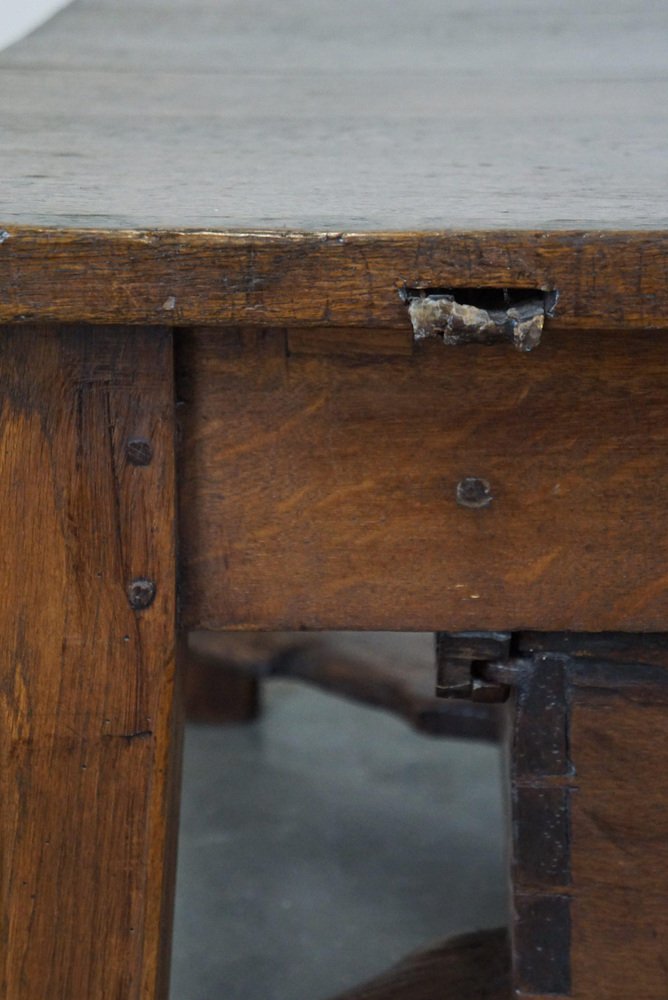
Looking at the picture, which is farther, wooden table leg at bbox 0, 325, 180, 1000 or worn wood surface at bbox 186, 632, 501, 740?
worn wood surface at bbox 186, 632, 501, 740

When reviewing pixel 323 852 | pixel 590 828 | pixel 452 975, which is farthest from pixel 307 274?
pixel 323 852

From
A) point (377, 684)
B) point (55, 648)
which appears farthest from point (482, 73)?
point (55, 648)

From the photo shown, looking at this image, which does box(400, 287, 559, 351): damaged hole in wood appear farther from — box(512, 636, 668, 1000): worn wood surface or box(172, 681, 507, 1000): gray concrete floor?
box(172, 681, 507, 1000): gray concrete floor

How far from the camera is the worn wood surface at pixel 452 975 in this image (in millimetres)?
921

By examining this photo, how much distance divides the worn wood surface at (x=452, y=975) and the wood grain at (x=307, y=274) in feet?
1.94

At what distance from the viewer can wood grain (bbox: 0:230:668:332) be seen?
1.65ft

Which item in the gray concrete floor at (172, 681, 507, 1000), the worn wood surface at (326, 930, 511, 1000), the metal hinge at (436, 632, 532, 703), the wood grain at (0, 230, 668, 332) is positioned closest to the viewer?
the wood grain at (0, 230, 668, 332)

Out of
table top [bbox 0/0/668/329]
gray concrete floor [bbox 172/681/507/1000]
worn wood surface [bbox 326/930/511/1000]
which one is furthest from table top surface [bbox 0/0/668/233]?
gray concrete floor [bbox 172/681/507/1000]

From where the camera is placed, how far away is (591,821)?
2.19 ft

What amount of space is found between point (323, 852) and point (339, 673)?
25cm

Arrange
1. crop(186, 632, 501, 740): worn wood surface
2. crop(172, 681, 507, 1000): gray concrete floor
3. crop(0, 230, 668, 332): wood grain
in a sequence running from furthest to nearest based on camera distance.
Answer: crop(186, 632, 501, 740): worn wood surface
crop(172, 681, 507, 1000): gray concrete floor
crop(0, 230, 668, 332): wood grain

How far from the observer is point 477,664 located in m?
0.67

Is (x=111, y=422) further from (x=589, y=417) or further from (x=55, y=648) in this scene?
(x=589, y=417)

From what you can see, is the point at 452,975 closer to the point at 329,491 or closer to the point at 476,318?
the point at 329,491
